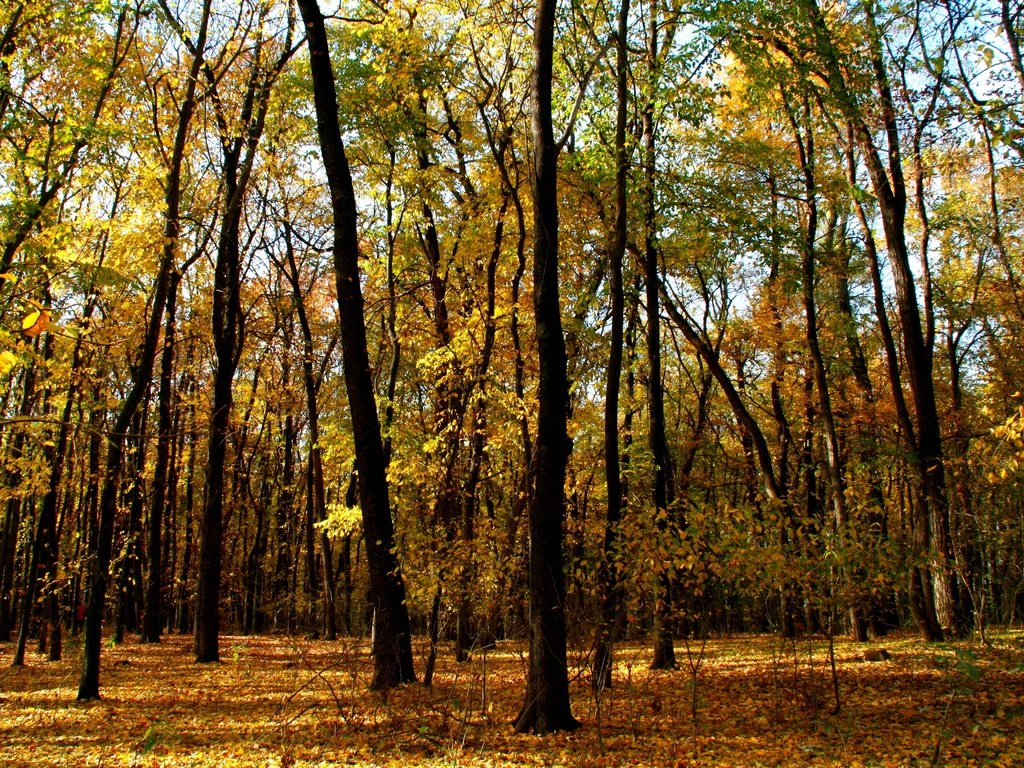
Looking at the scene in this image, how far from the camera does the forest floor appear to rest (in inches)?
215

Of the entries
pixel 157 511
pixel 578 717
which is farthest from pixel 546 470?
pixel 157 511

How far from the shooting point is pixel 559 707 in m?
5.95

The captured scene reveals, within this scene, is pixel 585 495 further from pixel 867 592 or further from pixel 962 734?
pixel 962 734

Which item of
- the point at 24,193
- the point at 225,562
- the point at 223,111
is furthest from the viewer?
the point at 225,562

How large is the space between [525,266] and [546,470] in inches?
253

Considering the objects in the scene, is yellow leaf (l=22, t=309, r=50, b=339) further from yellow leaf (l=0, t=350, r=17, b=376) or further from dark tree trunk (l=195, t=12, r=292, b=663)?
dark tree trunk (l=195, t=12, r=292, b=663)

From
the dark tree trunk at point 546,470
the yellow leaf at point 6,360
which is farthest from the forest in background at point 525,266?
the yellow leaf at point 6,360

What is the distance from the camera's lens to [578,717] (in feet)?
22.2

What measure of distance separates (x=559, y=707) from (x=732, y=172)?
441 inches

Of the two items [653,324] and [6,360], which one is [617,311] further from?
[6,360]

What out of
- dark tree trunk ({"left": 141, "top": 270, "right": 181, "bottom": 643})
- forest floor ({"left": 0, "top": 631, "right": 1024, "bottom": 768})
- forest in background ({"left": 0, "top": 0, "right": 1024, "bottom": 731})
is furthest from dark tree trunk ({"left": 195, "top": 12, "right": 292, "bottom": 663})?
dark tree trunk ({"left": 141, "top": 270, "right": 181, "bottom": 643})

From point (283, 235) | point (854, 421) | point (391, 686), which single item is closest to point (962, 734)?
point (391, 686)

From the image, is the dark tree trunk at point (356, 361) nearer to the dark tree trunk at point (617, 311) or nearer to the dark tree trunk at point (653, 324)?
the dark tree trunk at point (617, 311)

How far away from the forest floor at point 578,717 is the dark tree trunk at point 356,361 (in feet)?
3.36
